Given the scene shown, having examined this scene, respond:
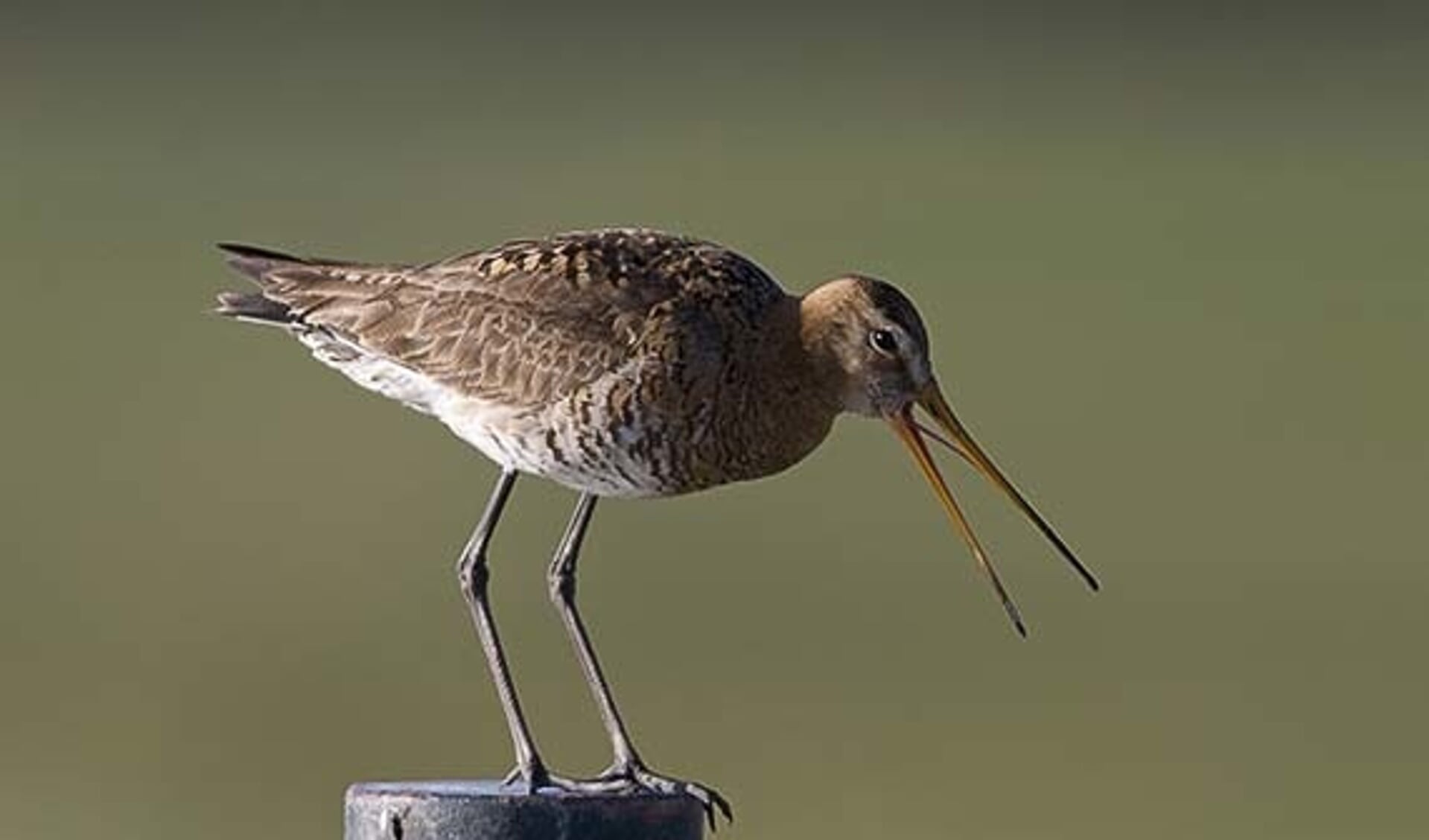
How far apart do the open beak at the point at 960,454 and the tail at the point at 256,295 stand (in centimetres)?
122

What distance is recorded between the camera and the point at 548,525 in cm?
2188

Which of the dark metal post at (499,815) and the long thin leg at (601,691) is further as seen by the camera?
the long thin leg at (601,691)

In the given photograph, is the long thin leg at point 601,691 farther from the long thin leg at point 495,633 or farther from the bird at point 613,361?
the long thin leg at point 495,633

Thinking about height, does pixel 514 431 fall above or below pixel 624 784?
above

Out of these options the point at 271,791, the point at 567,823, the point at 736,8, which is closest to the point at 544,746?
the point at 271,791

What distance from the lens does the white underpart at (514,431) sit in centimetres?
884

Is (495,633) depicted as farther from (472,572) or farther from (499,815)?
(499,815)

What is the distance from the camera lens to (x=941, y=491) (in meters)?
8.53

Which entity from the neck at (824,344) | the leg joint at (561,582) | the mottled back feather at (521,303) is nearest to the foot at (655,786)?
the leg joint at (561,582)

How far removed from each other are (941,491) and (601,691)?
2.44 ft

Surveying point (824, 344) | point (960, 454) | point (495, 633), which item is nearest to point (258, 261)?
point (495, 633)

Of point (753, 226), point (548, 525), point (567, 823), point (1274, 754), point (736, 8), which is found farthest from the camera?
point (736, 8)

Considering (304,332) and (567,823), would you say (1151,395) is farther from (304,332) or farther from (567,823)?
(567,823)

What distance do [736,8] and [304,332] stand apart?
4479cm
